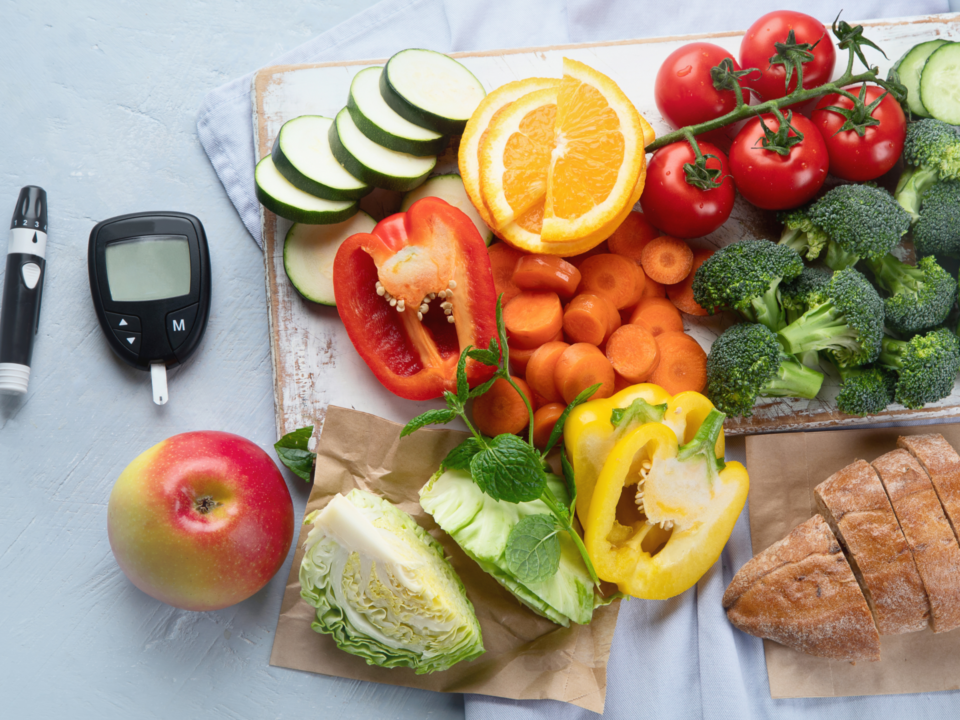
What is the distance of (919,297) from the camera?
6.19ft

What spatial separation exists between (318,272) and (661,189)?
986 mm

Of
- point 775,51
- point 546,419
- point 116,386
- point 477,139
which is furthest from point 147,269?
point 775,51

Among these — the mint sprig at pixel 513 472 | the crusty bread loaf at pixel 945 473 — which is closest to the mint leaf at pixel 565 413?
the mint sprig at pixel 513 472

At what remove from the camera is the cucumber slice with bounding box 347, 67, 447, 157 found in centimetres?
188

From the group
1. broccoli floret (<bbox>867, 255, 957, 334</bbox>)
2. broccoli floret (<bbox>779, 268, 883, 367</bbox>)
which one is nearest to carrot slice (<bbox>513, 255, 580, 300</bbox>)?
broccoli floret (<bbox>779, 268, 883, 367</bbox>)

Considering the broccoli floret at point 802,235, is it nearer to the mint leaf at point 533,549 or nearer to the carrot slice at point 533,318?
the carrot slice at point 533,318

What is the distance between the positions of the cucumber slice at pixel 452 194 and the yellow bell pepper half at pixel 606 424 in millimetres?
584

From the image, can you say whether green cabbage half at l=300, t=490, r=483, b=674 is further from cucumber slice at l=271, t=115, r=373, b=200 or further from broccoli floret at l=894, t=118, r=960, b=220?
broccoli floret at l=894, t=118, r=960, b=220

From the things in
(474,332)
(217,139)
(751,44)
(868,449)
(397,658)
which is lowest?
(397,658)

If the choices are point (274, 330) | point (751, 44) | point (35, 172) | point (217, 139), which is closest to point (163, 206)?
point (217, 139)

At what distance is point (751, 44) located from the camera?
6.40 feet

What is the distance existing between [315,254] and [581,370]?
0.82 meters

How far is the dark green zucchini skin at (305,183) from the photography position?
1.87m

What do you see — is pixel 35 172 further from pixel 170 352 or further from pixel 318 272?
pixel 318 272
